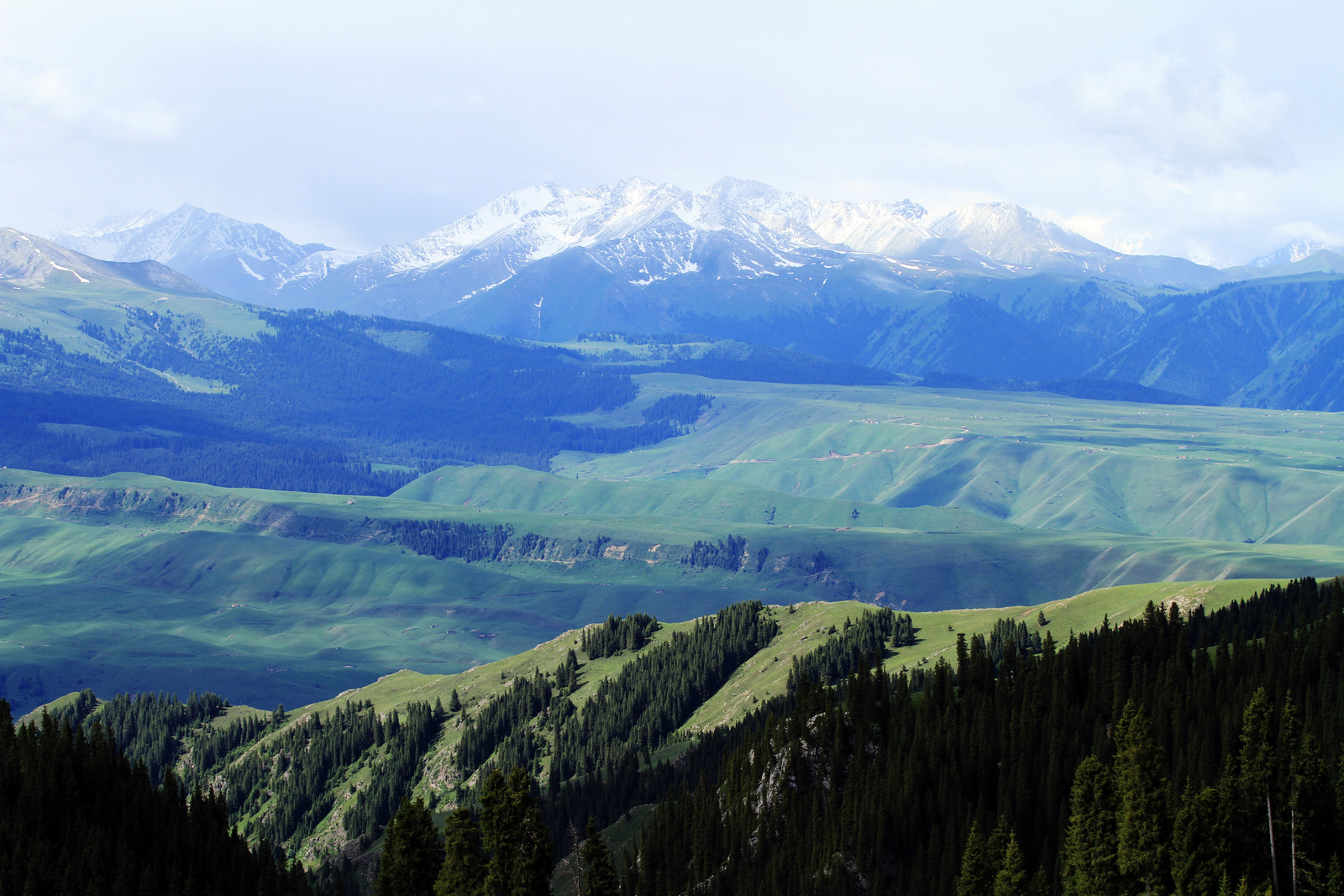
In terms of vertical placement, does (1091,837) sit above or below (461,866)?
below

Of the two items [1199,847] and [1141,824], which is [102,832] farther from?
[1199,847]

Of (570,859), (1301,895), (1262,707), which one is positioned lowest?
(570,859)

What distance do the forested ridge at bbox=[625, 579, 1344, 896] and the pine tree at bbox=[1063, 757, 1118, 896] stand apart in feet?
0.53

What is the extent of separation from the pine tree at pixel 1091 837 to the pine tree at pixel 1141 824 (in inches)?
36.2

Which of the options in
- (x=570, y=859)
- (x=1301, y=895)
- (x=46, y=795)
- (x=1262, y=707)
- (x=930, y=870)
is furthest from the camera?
(x=570, y=859)

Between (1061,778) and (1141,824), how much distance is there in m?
34.6

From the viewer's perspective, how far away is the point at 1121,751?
394ft

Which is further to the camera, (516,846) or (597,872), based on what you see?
(597,872)

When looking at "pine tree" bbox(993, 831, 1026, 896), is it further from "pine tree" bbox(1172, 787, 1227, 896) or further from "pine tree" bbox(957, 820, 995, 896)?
"pine tree" bbox(1172, 787, 1227, 896)

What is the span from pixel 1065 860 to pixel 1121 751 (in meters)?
10.4

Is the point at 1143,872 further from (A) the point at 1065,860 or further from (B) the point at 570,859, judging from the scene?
(B) the point at 570,859

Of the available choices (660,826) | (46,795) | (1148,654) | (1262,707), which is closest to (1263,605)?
(1148,654)

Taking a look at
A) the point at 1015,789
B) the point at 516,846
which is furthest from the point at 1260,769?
the point at 516,846

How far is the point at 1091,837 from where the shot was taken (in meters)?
112
